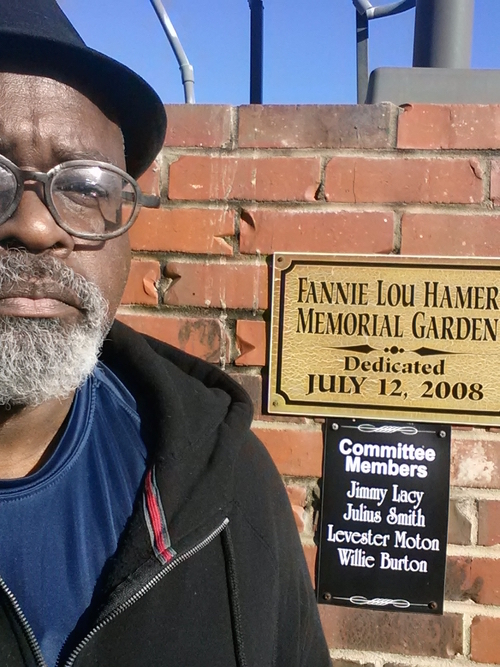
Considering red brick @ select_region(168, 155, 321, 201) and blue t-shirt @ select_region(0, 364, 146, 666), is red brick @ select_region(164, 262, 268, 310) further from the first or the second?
blue t-shirt @ select_region(0, 364, 146, 666)

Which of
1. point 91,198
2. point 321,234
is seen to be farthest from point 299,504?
point 91,198

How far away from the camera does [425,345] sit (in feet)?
4.57

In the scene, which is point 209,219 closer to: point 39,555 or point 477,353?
point 477,353

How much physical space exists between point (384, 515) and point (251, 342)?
1.66ft

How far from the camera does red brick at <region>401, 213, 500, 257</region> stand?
1386mm

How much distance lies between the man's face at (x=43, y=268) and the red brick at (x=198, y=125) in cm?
41

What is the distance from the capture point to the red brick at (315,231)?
142 cm

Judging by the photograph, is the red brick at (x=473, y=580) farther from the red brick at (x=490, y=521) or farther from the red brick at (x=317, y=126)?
the red brick at (x=317, y=126)

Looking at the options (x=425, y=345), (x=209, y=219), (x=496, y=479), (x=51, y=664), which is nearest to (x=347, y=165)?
(x=209, y=219)

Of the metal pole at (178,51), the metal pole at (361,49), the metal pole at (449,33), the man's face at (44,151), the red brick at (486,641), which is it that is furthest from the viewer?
the metal pole at (361,49)

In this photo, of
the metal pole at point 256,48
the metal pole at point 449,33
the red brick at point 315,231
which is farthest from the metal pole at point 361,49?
the red brick at point 315,231

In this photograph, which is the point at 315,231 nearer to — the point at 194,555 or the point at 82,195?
the point at 82,195

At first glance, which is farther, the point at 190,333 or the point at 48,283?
the point at 190,333

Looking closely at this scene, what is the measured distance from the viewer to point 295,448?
1.45 m
